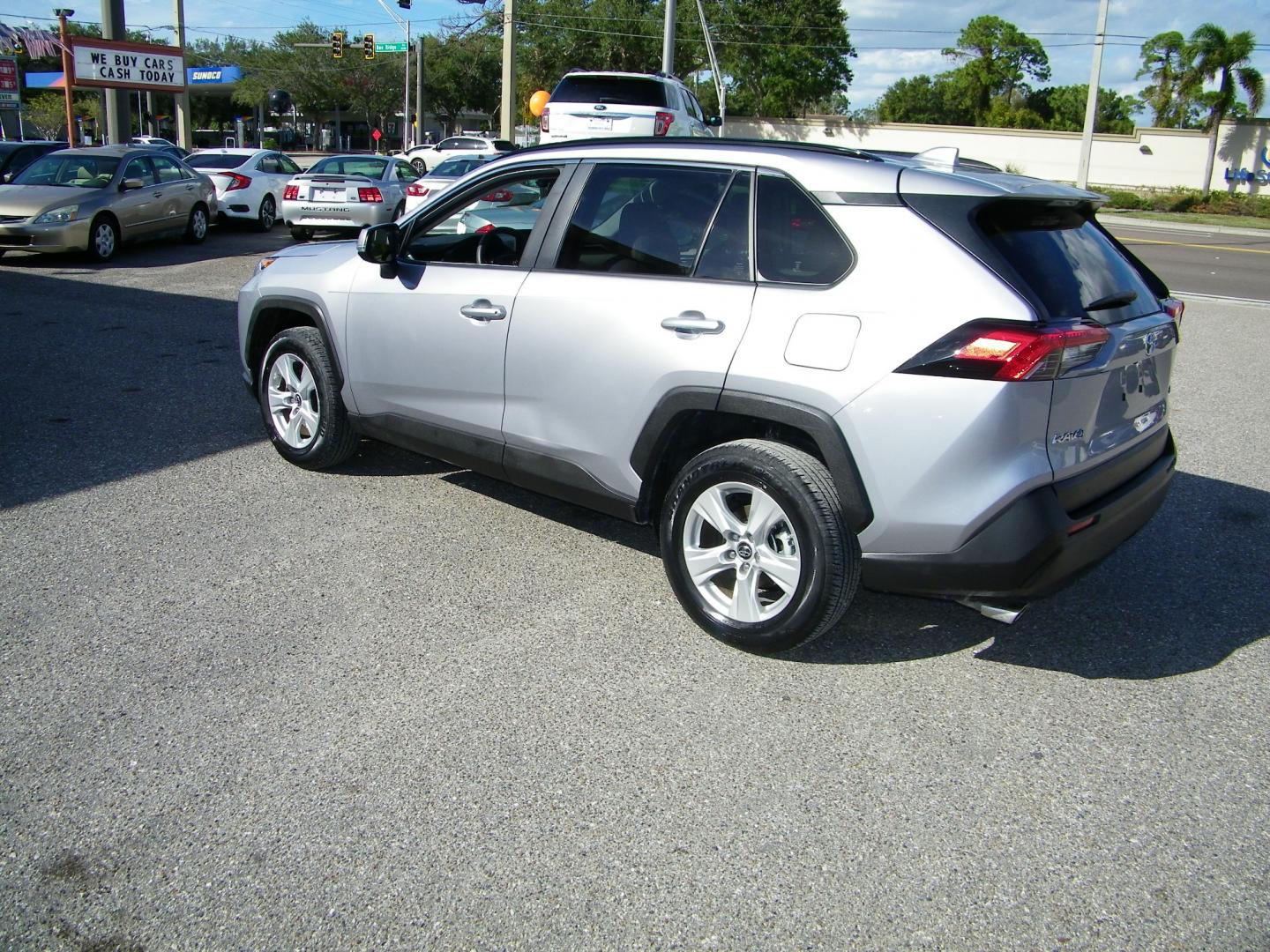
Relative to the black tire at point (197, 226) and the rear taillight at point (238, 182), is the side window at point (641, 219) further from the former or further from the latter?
the rear taillight at point (238, 182)

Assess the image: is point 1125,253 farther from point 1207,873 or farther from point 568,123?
point 568,123

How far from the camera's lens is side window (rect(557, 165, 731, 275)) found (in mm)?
4070

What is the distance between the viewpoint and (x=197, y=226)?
1656cm

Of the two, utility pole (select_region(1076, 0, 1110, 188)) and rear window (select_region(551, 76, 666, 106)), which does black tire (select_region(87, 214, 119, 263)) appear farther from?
utility pole (select_region(1076, 0, 1110, 188))

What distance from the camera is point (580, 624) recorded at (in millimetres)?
4156

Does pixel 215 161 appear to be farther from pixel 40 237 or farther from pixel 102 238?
pixel 40 237

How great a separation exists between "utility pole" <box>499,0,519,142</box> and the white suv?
1395cm

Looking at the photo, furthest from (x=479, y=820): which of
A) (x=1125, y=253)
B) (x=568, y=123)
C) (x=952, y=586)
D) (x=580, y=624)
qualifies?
(x=568, y=123)

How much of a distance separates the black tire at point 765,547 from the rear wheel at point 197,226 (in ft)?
48.1

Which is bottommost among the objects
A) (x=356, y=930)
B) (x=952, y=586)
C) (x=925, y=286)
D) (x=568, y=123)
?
(x=356, y=930)

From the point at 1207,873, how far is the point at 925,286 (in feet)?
6.08

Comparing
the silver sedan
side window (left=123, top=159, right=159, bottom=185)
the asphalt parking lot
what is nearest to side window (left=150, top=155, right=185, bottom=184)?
side window (left=123, top=159, right=159, bottom=185)

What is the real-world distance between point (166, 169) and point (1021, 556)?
1562 cm

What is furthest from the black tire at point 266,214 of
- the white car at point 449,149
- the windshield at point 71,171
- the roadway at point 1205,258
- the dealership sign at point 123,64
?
the roadway at point 1205,258
